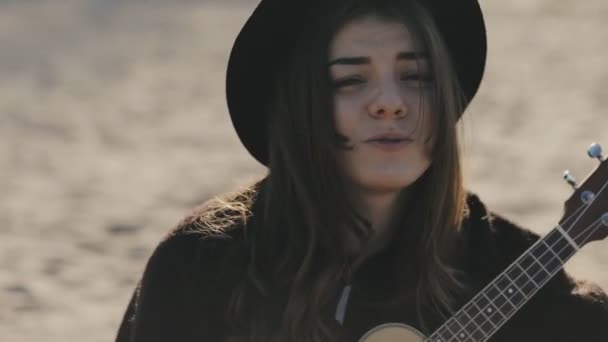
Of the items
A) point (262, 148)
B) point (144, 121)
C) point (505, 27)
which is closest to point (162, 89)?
point (144, 121)

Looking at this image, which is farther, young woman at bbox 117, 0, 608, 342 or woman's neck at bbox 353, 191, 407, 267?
woman's neck at bbox 353, 191, 407, 267

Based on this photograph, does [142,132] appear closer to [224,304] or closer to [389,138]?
[224,304]

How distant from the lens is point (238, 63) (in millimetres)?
3457

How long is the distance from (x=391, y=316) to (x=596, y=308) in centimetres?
42

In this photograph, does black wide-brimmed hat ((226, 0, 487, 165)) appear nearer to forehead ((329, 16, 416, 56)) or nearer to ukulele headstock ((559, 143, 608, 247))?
forehead ((329, 16, 416, 56))

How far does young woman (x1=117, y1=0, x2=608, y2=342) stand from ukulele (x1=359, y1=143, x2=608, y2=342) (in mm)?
23

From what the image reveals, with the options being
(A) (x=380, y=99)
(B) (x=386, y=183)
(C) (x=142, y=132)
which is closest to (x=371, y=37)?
(A) (x=380, y=99)

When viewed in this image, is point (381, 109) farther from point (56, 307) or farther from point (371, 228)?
point (56, 307)

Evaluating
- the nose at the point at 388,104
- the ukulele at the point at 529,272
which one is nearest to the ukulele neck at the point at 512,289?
the ukulele at the point at 529,272

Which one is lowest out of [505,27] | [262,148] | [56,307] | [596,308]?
[596,308]

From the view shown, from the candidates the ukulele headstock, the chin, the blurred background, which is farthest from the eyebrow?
the blurred background

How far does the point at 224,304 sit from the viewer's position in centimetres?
335

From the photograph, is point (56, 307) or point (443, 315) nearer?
point (443, 315)

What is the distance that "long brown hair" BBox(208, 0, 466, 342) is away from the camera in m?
3.33
